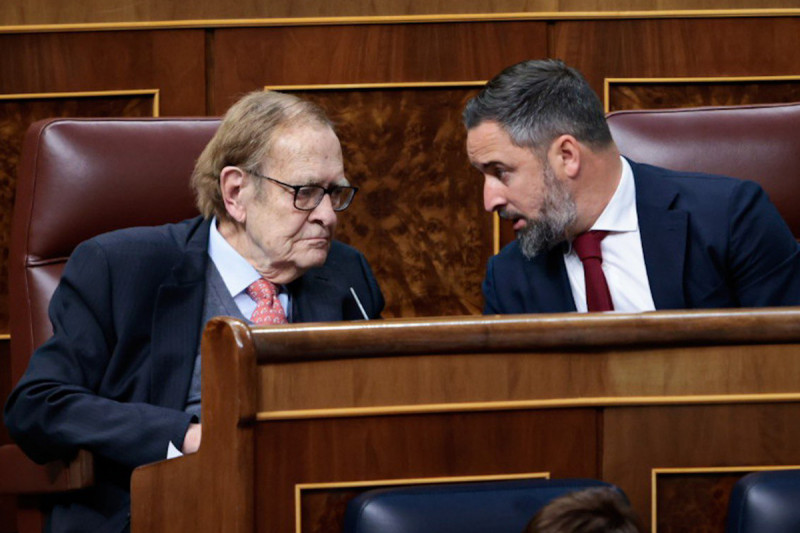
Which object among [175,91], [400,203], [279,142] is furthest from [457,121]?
[279,142]

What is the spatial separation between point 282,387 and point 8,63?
4.80 ft

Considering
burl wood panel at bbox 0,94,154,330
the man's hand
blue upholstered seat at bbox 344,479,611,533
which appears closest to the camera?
blue upholstered seat at bbox 344,479,611,533

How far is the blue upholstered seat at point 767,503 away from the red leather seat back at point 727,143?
0.85 metres

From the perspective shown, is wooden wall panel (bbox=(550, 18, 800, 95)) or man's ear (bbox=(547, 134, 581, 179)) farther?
wooden wall panel (bbox=(550, 18, 800, 95))

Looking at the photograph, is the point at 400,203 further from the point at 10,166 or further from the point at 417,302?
the point at 10,166

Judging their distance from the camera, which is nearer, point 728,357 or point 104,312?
point 728,357

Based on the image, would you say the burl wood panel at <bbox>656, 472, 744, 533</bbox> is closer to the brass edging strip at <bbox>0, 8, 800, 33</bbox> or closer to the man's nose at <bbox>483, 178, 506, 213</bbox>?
the man's nose at <bbox>483, 178, 506, 213</bbox>

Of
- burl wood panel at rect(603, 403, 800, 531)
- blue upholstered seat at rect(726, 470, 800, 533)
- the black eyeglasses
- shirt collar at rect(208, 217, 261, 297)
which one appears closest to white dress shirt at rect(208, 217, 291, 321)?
shirt collar at rect(208, 217, 261, 297)

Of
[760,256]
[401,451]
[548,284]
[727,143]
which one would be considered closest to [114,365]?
[401,451]

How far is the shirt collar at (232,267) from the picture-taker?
156 cm

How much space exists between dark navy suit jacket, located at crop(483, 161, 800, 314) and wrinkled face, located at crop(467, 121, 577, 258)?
0.07 meters

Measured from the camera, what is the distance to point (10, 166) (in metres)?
2.21

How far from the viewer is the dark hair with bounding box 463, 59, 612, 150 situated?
169 cm

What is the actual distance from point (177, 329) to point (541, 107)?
2.04 feet
